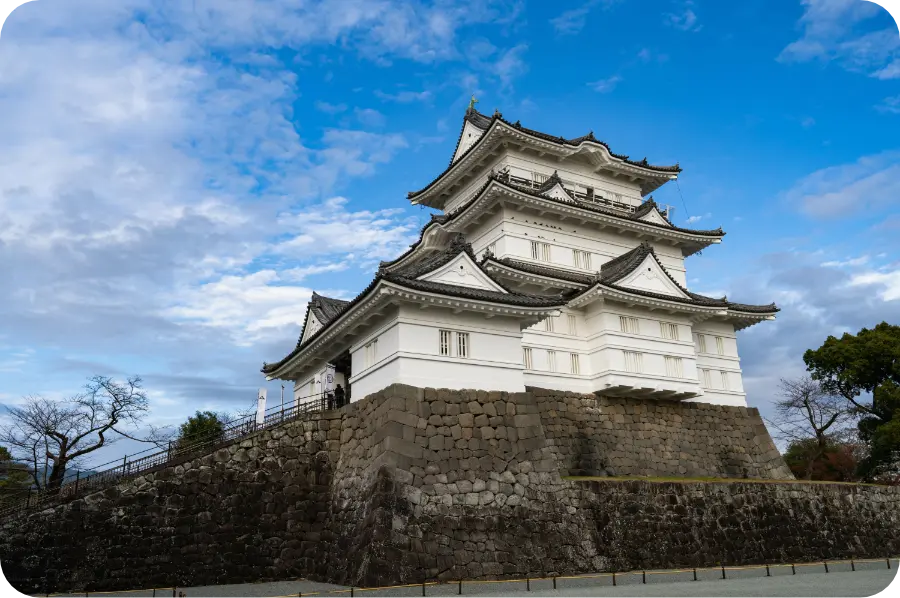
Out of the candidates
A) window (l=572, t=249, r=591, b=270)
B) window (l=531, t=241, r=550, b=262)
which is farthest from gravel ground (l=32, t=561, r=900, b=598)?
window (l=572, t=249, r=591, b=270)

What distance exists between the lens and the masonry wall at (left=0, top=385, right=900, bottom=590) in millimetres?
14859

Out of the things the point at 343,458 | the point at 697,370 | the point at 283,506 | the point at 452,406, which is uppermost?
→ the point at 697,370

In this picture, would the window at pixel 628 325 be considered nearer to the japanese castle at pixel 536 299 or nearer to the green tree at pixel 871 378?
the japanese castle at pixel 536 299

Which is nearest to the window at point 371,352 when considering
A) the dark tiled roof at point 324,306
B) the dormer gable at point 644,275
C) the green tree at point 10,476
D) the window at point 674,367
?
the dark tiled roof at point 324,306

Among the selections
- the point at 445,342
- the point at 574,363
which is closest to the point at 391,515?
the point at 445,342

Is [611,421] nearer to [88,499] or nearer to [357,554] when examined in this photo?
[357,554]

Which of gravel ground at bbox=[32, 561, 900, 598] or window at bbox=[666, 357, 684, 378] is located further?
window at bbox=[666, 357, 684, 378]

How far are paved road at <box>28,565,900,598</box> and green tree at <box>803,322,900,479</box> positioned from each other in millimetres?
17388

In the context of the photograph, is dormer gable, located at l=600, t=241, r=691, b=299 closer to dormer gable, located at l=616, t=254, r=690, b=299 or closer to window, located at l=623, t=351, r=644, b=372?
dormer gable, located at l=616, t=254, r=690, b=299

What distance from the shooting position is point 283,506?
17500mm

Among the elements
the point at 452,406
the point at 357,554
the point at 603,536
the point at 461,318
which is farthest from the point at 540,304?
the point at 357,554

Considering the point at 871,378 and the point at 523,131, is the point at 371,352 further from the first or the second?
the point at 871,378

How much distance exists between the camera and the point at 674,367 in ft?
80.6

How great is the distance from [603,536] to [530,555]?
285cm
